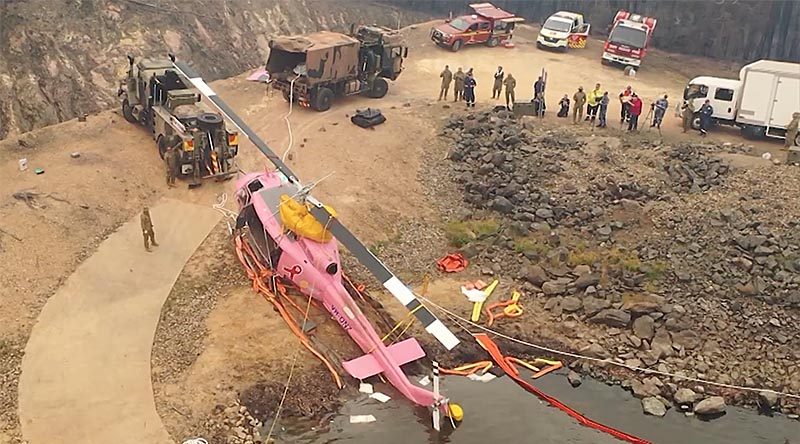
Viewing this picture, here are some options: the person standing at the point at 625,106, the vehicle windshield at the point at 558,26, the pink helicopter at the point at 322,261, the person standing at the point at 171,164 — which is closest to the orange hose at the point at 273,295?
the pink helicopter at the point at 322,261

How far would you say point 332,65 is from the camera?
22.9 m

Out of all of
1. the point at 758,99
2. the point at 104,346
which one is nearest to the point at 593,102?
the point at 758,99

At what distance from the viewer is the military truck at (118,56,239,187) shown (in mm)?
17969

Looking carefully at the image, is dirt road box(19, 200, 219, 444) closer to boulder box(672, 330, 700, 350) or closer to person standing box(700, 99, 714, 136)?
boulder box(672, 330, 700, 350)

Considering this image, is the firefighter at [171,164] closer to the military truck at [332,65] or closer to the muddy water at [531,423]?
the military truck at [332,65]

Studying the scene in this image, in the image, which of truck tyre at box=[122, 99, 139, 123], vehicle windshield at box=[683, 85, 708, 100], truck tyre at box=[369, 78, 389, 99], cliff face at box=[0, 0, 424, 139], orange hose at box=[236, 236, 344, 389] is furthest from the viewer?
truck tyre at box=[369, 78, 389, 99]

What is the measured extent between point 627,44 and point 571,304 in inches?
672

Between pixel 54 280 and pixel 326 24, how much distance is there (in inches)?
859

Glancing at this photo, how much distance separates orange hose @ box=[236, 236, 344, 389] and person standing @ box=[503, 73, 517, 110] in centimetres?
1132

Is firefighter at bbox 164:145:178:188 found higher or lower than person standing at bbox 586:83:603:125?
lower

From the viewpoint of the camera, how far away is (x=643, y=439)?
1245cm

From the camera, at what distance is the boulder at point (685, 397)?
43.7 feet

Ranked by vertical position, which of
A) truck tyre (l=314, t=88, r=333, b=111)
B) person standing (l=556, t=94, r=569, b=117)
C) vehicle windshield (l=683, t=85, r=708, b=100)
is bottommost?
truck tyre (l=314, t=88, r=333, b=111)

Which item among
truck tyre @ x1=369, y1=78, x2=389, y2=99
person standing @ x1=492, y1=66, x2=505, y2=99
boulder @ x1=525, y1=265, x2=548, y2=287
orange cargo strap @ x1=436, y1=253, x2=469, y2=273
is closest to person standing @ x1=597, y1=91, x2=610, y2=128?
person standing @ x1=492, y1=66, x2=505, y2=99
